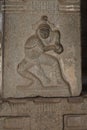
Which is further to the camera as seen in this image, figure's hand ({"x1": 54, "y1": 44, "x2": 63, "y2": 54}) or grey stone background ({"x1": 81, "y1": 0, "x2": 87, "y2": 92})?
grey stone background ({"x1": 81, "y1": 0, "x2": 87, "y2": 92})

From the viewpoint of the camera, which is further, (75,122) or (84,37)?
(84,37)

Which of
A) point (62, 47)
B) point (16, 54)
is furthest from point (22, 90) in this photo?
point (62, 47)

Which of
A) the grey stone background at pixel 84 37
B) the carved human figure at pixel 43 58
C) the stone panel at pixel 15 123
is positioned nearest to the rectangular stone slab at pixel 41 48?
the carved human figure at pixel 43 58

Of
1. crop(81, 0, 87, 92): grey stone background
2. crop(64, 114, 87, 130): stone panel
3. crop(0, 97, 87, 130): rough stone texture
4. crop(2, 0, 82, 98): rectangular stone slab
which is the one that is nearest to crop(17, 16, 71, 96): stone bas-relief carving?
crop(2, 0, 82, 98): rectangular stone slab

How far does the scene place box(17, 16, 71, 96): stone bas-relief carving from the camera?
9.16 ft

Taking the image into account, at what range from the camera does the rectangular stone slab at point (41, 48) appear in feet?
9.08

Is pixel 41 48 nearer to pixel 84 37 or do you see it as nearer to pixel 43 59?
pixel 43 59

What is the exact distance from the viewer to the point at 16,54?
2.77m

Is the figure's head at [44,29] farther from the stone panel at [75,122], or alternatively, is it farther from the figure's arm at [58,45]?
the stone panel at [75,122]

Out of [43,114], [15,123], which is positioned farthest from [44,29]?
[15,123]

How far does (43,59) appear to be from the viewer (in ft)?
9.19

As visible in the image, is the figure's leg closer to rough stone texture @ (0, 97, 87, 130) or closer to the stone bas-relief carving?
the stone bas-relief carving

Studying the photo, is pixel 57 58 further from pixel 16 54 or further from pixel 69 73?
pixel 16 54

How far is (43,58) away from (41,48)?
0.09m
